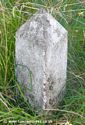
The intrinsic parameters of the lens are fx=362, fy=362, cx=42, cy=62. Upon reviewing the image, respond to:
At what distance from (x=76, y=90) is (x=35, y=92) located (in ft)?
1.11

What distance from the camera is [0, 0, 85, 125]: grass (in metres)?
2.21

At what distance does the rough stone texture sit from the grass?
0.07 metres

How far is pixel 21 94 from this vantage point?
7.52 ft

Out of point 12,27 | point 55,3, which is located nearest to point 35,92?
point 12,27

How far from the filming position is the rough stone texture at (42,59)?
2092 millimetres

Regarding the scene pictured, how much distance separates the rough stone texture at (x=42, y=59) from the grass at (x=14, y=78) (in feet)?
0.23

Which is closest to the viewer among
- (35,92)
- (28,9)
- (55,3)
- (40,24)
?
(40,24)

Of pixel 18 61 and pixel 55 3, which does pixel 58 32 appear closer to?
pixel 18 61

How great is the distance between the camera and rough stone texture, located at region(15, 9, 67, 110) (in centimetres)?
209

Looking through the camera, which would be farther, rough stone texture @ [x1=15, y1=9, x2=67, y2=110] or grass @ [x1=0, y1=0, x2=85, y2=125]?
grass @ [x1=0, y1=0, x2=85, y2=125]

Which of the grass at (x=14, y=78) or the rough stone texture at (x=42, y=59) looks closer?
the rough stone texture at (x=42, y=59)

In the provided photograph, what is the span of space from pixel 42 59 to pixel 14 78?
1.12ft

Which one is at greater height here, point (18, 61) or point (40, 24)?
point (40, 24)

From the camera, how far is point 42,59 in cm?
211
